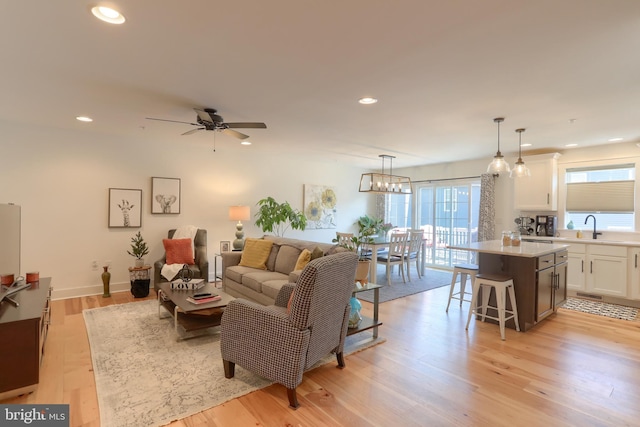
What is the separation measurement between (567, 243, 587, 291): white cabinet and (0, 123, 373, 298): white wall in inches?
209

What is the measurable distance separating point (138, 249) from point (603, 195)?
23.7 ft

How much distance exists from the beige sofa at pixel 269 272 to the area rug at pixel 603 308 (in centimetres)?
358

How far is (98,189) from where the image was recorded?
4906 mm

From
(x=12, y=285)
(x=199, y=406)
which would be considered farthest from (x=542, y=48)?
(x=12, y=285)

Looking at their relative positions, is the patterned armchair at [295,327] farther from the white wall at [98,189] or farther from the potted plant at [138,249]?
the white wall at [98,189]

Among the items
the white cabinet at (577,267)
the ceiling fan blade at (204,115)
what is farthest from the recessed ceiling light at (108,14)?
the white cabinet at (577,267)

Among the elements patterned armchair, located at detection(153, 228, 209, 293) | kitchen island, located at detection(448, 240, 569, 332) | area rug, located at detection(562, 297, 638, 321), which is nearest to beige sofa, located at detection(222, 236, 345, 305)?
patterned armchair, located at detection(153, 228, 209, 293)

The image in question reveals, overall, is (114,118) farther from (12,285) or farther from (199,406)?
(199,406)

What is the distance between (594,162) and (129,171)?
7.37 meters

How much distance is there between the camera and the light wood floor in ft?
6.96

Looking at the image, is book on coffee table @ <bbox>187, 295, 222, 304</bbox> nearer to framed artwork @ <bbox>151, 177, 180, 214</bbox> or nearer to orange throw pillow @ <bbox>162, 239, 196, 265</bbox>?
orange throw pillow @ <bbox>162, 239, 196, 265</bbox>

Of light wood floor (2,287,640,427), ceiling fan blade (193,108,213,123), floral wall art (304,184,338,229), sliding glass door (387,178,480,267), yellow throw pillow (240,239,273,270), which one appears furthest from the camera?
floral wall art (304,184,338,229)

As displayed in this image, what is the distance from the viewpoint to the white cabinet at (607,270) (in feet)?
15.2

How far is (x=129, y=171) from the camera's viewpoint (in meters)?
5.15
